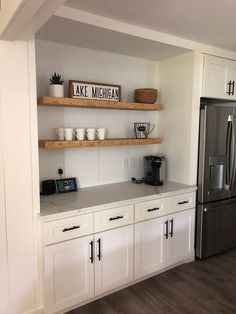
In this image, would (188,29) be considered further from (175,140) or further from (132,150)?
(132,150)

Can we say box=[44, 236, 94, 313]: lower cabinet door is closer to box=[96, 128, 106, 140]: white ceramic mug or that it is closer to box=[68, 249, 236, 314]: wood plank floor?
box=[68, 249, 236, 314]: wood plank floor

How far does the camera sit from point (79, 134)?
2.42 meters

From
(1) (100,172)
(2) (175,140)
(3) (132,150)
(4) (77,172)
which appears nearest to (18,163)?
(4) (77,172)

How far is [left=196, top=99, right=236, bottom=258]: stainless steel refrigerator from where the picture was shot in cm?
282

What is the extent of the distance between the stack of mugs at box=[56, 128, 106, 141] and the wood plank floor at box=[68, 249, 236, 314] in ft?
4.78

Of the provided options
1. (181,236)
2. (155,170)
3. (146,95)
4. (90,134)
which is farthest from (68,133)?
(181,236)

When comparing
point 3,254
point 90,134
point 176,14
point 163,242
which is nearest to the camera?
point 3,254

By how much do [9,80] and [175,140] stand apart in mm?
1889

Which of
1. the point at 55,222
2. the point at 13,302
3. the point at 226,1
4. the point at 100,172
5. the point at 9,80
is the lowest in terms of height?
the point at 13,302

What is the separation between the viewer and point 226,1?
1.81 metres

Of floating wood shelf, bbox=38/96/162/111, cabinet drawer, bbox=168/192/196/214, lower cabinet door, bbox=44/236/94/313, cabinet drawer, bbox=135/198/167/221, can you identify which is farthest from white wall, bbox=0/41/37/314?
cabinet drawer, bbox=168/192/196/214

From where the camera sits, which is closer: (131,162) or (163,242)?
(163,242)

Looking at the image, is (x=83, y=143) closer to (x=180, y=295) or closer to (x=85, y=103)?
(x=85, y=103)

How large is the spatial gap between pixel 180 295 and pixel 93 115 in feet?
6.32
